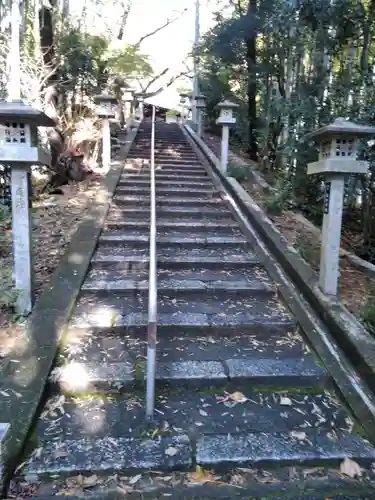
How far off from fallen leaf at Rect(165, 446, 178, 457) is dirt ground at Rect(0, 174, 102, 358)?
4.09 ft

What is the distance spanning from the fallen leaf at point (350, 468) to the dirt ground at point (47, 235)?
209cm

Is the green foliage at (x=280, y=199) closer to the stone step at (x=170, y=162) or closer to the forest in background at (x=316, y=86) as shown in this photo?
the forest in background at (x=316, y=86)

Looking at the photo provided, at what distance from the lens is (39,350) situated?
8.86ft

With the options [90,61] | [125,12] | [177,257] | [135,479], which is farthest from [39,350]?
[125,12]

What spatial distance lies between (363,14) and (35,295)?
463 centimetres

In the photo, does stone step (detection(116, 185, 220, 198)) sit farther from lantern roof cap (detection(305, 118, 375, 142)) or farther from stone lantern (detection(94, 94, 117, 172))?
lantern roof cap (detection(305, 118, 375, 142))

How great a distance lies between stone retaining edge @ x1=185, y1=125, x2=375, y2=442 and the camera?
258cm

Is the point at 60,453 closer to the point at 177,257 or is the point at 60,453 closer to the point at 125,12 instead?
the point at 177,257

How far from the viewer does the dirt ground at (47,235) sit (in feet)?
9.79

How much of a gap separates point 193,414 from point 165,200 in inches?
153

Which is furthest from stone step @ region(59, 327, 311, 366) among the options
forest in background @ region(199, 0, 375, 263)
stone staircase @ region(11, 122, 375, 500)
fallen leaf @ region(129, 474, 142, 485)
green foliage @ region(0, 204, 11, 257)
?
forest in background @ region(199, 0, 375, 263)

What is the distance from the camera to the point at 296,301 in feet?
11.4

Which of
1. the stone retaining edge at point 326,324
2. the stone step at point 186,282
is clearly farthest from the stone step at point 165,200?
the stone step at point 186,282

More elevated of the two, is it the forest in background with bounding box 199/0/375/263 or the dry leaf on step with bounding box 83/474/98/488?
the forest in background with bounding box 199/0/375/263
